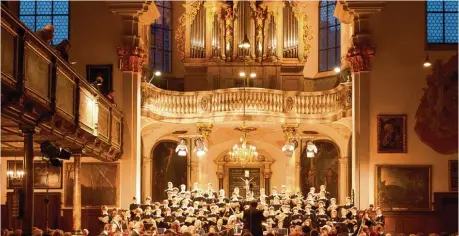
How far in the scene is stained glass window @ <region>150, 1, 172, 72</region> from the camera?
3195 centimetres

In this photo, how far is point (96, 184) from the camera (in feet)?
86.4

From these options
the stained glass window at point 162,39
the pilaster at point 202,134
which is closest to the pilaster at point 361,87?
the pilaster at point 202,134

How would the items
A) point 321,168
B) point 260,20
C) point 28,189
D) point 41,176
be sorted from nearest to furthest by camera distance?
point 28,189 → point 41,176 → point 260,20 → point 321,168

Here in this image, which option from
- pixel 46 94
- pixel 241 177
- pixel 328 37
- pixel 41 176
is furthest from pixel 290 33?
pixel 46 94

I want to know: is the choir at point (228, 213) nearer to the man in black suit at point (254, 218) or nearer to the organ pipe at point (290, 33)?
the man in black suit at point (254, 218)

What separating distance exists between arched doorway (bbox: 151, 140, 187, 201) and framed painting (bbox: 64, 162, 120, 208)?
19.6ft

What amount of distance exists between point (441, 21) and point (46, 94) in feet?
52.9

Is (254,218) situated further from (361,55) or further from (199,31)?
(199,31)

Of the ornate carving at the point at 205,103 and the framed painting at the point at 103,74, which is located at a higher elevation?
the framed painting at the point at 103,74

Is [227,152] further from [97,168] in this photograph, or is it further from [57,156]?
[57,156]

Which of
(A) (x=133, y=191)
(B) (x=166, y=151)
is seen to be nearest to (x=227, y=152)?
(B) (x=166, y=151)

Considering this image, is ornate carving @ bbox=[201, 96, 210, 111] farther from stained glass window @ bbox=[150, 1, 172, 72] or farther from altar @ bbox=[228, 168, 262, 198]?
altar @ bbox=[228, 168, 262, 198]

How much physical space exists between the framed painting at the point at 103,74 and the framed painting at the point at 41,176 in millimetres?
2885

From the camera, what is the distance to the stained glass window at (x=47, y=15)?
27.3 meters
